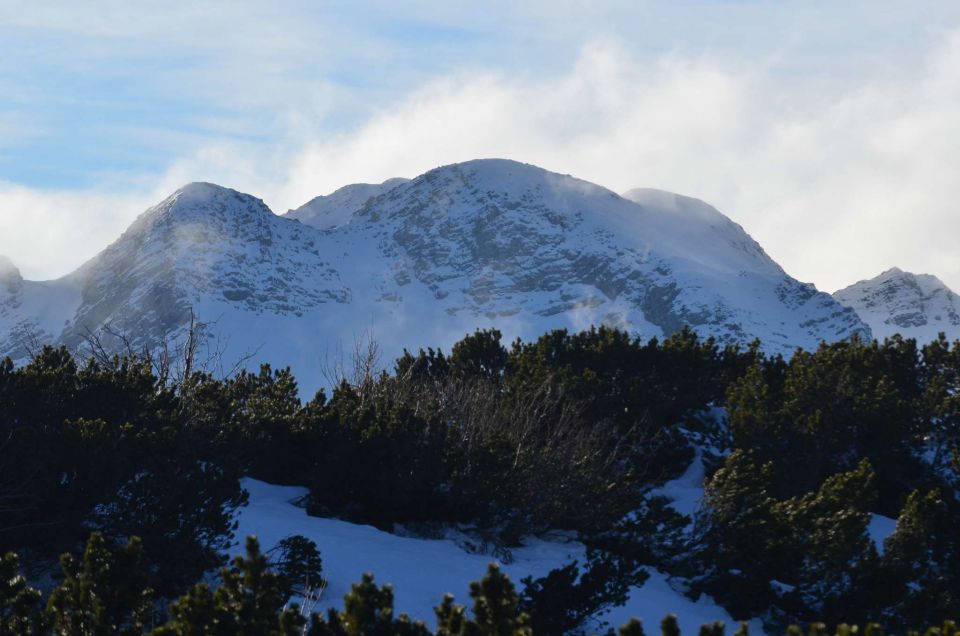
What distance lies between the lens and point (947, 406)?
2553cm

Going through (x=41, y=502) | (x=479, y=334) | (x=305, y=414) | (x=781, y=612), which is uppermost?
(x=479, y=334)

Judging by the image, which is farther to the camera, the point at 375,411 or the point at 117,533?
the point at 375,411

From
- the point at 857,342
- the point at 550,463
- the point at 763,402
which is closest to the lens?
the point at 550,463

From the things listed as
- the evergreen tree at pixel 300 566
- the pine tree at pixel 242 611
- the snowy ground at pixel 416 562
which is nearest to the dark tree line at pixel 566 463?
the snowy ground at pixel 416 562

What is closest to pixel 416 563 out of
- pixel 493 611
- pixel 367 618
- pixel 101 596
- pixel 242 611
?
pixel 101 596

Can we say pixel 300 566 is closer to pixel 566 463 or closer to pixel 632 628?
pixel 566 463

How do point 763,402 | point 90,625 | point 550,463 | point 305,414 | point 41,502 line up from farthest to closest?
point 763,402 < point 305,414 < point 550,463 < point 41,502 < point 90,625

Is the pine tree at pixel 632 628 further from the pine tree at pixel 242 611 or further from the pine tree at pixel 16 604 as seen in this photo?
the pine tree at pixel 16 604

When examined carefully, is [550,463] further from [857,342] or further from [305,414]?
[857,342]

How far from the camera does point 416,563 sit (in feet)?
57.1

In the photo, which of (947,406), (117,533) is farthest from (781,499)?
(117,533)

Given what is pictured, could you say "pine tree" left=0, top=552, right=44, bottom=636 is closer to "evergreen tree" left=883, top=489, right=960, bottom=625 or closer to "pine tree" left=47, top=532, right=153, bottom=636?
"pine tree" left=47, top=532, right=153, bottom=636

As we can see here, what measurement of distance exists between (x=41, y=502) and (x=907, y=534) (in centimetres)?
1246

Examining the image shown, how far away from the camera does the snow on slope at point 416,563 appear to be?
52.7 feet
